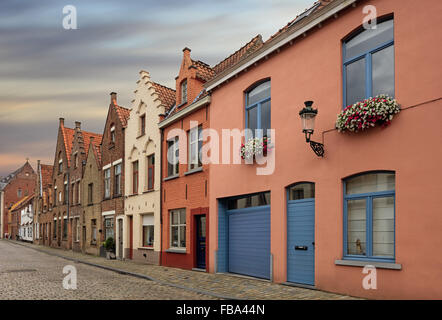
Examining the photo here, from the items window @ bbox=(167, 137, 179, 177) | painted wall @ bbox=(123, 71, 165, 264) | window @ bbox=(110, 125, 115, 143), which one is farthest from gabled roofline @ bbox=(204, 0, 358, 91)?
window @ bbox=(110, 125, 115, 143)

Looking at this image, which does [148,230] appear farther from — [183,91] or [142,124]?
[183,91]

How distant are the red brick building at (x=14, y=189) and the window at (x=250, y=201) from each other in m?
76.4

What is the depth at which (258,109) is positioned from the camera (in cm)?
1373

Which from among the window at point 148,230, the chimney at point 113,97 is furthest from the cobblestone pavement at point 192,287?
the chimney at point 113,97

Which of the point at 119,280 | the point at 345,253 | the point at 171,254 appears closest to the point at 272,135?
the point at 345,253

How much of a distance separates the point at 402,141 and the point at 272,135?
457 cm

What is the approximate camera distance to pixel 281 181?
12312mm

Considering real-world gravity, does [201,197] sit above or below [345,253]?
above

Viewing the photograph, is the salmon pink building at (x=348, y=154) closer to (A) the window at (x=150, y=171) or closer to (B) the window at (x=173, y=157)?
(B) the window at (x=173, y=157)

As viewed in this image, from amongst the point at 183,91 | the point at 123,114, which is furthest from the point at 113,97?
the point at 183,91

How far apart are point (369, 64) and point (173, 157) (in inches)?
435

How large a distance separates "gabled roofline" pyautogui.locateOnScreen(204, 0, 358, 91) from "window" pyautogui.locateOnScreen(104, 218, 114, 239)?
13504 mm

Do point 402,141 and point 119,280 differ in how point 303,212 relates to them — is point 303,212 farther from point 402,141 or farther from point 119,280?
point 119,280

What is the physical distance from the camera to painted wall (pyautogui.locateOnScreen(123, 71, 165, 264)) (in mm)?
20188
